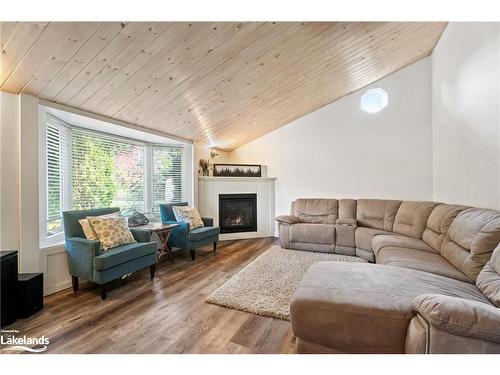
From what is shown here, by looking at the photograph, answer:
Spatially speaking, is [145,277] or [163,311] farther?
[145,277]

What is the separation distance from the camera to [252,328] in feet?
5.72

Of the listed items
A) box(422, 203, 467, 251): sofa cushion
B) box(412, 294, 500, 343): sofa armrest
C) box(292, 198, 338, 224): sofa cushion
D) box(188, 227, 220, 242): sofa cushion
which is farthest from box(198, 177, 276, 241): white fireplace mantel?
box(412, 294, 500, 343): sofa armrest

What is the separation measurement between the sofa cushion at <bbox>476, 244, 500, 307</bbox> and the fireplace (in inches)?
143

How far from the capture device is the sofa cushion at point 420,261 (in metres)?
1.79

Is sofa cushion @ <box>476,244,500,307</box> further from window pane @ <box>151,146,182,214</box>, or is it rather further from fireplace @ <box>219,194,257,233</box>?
window pane @ <box>151,146,182,214</box>

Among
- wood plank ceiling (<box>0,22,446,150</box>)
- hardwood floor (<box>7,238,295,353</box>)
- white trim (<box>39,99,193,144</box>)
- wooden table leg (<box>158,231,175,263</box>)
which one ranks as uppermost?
wood plank ceiling (<box>0,22,446,150</box>)

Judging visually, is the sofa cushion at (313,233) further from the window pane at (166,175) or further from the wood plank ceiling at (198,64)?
the window pane at (166,175)

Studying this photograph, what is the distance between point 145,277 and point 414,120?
4.86 meters

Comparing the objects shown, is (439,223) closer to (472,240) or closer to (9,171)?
(472,240)

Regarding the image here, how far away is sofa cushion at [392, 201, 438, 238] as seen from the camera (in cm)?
293

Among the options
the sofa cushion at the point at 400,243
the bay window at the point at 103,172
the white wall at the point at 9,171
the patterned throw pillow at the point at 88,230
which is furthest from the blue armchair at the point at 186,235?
the sofa cushion at the point at 400,243

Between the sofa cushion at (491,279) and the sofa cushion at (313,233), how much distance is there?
208 cm

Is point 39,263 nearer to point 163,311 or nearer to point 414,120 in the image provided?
point 163,311
